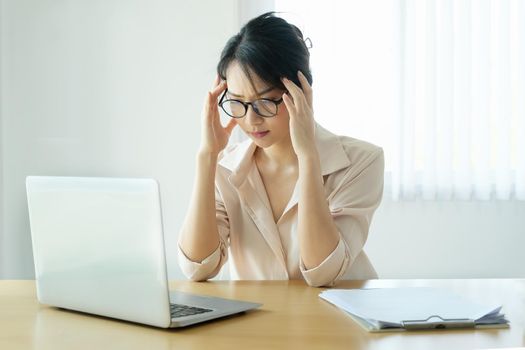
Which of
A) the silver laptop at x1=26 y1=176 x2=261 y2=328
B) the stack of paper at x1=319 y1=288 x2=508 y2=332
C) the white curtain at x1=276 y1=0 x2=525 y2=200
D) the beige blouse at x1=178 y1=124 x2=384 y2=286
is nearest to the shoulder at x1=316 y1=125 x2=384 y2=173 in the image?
the beige blouse at x1=178 y1=124 x2=384 y2=286

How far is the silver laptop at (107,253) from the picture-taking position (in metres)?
1.16

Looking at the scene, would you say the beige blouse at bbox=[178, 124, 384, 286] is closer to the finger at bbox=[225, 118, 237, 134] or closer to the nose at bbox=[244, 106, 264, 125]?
the finger at bbox=[225, 118, 237, 134]

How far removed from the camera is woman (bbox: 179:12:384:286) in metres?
1.75

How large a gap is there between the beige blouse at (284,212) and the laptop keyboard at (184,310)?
1.60 ft

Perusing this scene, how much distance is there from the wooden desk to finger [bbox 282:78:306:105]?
527 mm

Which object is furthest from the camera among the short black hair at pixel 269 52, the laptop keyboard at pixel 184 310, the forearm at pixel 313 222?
the short black hair at pixel 269 52

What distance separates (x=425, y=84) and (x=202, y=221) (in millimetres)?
1884

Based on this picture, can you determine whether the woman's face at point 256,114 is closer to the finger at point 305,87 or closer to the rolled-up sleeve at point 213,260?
the finger at point 305,87

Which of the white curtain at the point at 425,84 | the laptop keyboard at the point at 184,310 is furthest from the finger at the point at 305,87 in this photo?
the white curtain at the point at 425,84

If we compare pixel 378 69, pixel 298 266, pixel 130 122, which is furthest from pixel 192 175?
pixel 298 266

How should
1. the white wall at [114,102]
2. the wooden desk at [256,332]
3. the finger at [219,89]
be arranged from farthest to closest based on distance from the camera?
1. the white wall at [114,102]
2. the finger at [219,89]
3. the wooden desk at [256,332]

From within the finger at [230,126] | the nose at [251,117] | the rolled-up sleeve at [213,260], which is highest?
the nose at [251,117]

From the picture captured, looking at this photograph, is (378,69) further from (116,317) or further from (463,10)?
(116,317)

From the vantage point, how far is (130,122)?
11.2 feet
